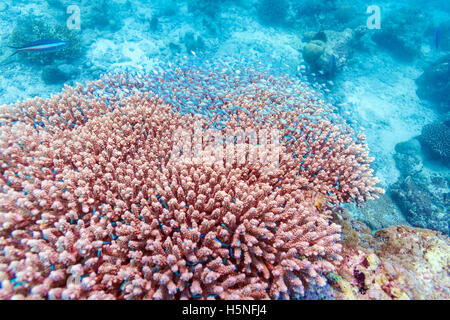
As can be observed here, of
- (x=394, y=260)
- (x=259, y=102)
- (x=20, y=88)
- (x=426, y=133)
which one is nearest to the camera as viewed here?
(x=394, y=260)

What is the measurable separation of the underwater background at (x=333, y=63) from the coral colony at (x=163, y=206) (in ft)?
2.07

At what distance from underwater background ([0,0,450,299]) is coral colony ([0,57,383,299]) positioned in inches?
24.9

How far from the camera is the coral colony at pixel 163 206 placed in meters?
2.08

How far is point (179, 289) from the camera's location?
207cm

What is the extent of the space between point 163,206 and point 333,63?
1320 cm

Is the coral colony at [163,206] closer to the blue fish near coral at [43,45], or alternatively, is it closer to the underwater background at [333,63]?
the underwater background at [333,63]

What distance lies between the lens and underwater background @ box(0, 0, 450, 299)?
6012 millimetres

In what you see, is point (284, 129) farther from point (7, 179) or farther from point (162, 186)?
point (7, 179)

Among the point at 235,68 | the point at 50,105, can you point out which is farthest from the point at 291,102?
the point at 50,105

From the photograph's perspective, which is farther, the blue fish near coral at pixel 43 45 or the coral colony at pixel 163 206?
the blue fish near coral at pixel 43 45

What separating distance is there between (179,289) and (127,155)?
6.81ft

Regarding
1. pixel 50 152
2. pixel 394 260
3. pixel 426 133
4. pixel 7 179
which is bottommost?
pixel 426 133

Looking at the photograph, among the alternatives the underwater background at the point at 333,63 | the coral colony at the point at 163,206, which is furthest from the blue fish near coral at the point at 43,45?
the coral colony at the point at 163,206

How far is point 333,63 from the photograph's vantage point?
39.6 ft
